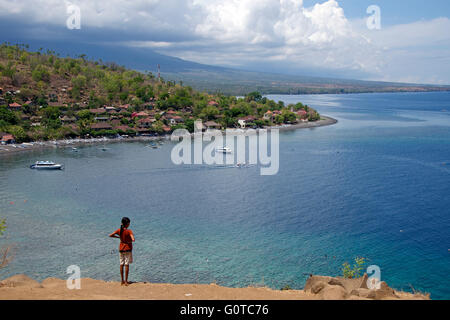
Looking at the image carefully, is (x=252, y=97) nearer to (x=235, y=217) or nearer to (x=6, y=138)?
(x=6, y=138)

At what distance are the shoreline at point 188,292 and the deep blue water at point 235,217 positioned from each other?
552 cm

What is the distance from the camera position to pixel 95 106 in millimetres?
52250

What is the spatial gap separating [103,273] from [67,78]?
58562mm

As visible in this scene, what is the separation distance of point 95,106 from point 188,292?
50541 millimetres

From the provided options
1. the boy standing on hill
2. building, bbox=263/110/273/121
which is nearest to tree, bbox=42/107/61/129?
building, bbox=263/110/273/121

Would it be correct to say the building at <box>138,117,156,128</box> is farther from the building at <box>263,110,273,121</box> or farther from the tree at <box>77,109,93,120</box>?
the building at <box>263,110,273,121</box>

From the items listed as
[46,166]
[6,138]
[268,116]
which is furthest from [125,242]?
[268,116]

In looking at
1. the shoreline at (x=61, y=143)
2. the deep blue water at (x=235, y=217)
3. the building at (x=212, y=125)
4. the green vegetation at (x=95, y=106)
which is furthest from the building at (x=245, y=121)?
the deep blue water at (x=235, y=217)

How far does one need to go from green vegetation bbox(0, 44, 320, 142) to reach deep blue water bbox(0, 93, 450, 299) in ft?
35.9

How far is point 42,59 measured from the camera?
2675 inches

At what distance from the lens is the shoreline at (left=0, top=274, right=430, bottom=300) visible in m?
5.45

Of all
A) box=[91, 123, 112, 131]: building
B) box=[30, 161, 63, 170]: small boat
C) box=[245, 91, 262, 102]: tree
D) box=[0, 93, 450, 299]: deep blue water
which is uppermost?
box=[245, 91, 262, 102]: tree
